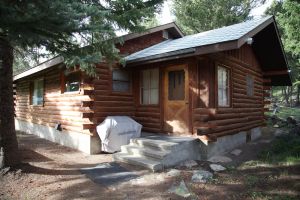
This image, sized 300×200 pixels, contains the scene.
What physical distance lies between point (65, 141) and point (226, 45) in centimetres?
732

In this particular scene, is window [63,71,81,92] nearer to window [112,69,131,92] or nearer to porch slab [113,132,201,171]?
window [112,69,131,92]

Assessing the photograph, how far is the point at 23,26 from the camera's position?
4562mm

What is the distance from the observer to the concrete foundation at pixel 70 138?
30.7ft

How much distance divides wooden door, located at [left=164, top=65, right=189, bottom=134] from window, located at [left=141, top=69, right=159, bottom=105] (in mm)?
473

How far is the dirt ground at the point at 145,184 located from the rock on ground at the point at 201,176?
0.46ft

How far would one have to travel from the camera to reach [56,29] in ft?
16.1

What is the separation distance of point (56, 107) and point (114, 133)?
13.4 ft

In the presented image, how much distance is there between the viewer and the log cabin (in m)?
A: 8.31

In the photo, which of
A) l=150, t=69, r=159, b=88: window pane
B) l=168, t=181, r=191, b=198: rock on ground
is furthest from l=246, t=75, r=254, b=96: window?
l=168, t=181, r=191, b=198: rock on ground

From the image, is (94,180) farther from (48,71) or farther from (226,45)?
(48,71)

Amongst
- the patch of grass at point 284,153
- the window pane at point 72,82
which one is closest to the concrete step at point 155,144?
the patch of grass at point 284,153

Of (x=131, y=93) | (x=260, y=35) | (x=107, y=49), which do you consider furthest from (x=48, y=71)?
(x=260, y=35)

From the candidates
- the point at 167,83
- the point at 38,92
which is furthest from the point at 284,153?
the point at 38,92

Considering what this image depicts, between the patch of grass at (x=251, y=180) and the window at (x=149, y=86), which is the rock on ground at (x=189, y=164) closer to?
the patch of grass at (x=251, y=180)
